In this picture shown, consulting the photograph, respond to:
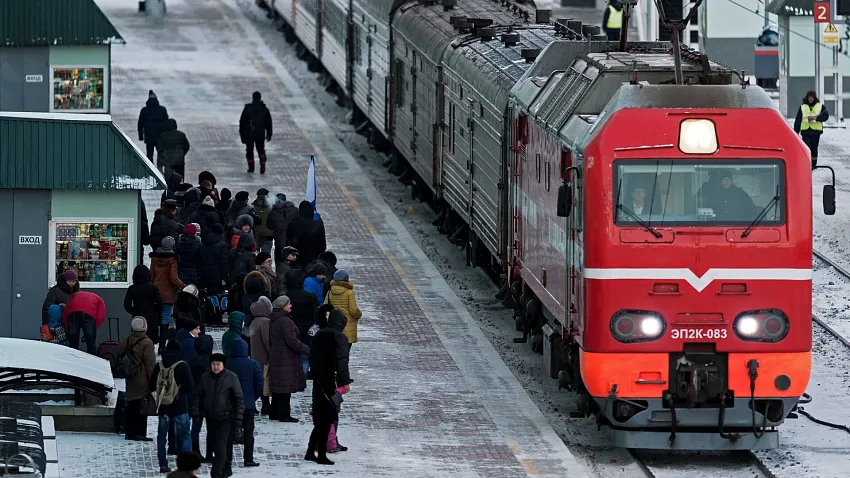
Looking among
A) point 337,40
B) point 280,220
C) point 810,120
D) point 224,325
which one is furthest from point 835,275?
point 337,40

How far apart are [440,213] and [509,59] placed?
19.1 ft

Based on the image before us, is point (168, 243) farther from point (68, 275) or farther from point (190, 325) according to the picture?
point (190, 325)

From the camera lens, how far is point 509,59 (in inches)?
920

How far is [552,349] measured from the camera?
1909cm

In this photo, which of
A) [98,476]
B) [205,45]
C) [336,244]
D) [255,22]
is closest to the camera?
[98,476]

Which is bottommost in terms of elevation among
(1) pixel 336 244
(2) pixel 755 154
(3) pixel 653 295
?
(1) pixel 336 244

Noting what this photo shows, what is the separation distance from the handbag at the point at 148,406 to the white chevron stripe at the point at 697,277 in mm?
4019

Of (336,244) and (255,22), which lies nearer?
(336,244)

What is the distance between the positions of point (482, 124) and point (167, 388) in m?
8.43

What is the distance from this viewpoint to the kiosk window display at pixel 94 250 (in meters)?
20.3

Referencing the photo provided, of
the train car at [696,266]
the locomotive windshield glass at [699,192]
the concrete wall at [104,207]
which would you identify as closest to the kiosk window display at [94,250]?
the concrete wall at [104,207]

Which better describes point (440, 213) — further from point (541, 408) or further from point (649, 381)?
point (649, 381)

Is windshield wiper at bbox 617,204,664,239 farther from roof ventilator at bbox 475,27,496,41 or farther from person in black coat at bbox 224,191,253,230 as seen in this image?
roof ventilator at bbox 475,27,496,41

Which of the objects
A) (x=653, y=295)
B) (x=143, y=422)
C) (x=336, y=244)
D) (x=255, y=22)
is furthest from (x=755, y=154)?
(x=255, y=22)
